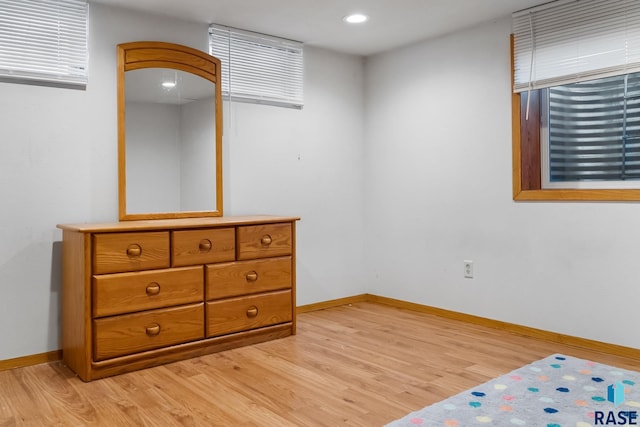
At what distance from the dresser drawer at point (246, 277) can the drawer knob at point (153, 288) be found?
29 centimetres

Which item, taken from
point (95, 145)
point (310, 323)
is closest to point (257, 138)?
point (95, 145)

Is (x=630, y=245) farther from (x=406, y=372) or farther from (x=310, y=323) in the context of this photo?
A: (x=310, y=323)

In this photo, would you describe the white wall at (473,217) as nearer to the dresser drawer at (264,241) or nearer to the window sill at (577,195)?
the window sill at (577,195)

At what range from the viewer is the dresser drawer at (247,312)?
307 cm

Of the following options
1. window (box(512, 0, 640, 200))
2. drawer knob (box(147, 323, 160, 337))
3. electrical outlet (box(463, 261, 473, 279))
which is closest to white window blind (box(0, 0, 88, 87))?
drawer knob (box(147, 323, 160, 337))

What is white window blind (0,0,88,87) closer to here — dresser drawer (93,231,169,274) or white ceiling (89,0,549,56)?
white ceiling (89,0,549,56)

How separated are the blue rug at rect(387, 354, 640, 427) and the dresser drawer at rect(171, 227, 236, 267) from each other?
145 cm

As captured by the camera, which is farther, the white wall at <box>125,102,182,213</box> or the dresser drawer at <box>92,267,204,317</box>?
the white wall at <box>125,102,182,213</box>

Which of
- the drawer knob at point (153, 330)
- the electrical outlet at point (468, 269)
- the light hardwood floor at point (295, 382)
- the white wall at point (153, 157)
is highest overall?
the white wall at point (153, 157)

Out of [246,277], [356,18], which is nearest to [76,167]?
[246,277]

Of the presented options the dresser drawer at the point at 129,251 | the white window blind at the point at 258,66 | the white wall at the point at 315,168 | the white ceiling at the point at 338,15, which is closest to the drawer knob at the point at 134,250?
the dresser drawer at the point at 129,251

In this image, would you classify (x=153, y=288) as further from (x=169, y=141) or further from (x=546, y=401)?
(x=546, y=401)

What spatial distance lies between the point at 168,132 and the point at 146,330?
48.4 inches

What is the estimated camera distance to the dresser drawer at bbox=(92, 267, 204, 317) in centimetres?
265
